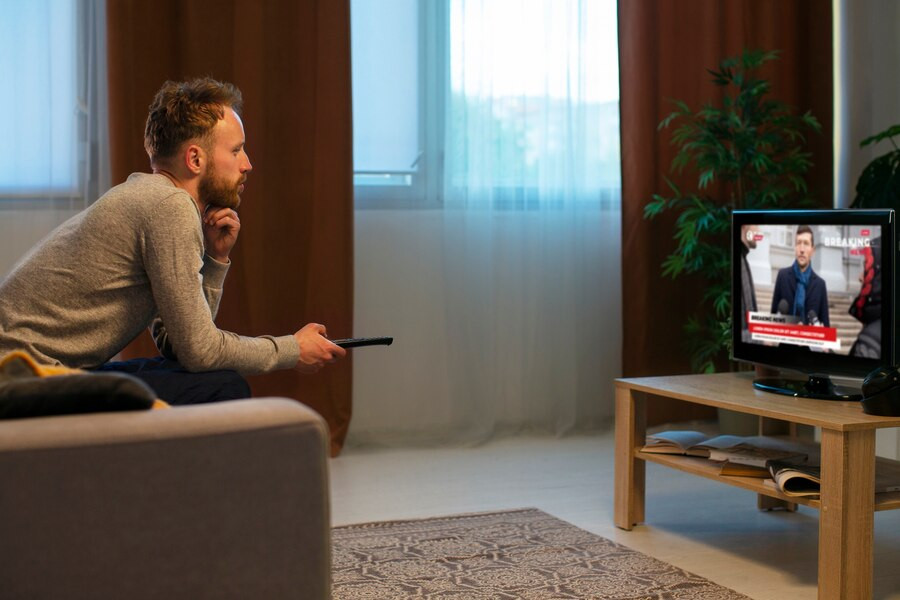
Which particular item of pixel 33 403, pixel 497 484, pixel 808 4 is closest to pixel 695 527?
pixel 497 484

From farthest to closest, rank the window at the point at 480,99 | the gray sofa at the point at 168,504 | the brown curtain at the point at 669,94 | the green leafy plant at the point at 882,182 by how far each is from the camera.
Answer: the brown curtain at the point at 669,94
the window at the point at 480,99
the green leafy plant at the point at 882,182
the gray sofa at the point at 168,504

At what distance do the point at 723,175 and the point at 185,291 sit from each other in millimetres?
2686

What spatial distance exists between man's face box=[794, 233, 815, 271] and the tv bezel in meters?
0.04

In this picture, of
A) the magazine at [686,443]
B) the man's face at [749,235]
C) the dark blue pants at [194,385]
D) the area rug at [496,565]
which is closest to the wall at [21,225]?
the area rug at [496,565]

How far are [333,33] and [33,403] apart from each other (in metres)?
2.88

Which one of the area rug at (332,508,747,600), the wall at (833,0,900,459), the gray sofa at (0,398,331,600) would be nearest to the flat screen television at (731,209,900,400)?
the area rug at (332,508,747,600)

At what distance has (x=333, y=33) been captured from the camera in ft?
12.4

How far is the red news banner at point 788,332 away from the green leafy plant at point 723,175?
1.03 metres

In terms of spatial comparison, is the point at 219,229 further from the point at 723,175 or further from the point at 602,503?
the point at 723,175

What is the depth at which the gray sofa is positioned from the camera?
3.43 feet

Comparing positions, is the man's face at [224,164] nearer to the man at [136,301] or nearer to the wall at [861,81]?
the man at [136,301]

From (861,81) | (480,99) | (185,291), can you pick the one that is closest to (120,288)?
(185,291)

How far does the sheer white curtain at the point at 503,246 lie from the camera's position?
160 inches

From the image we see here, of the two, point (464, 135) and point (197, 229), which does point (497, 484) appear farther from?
point (197, 229)
